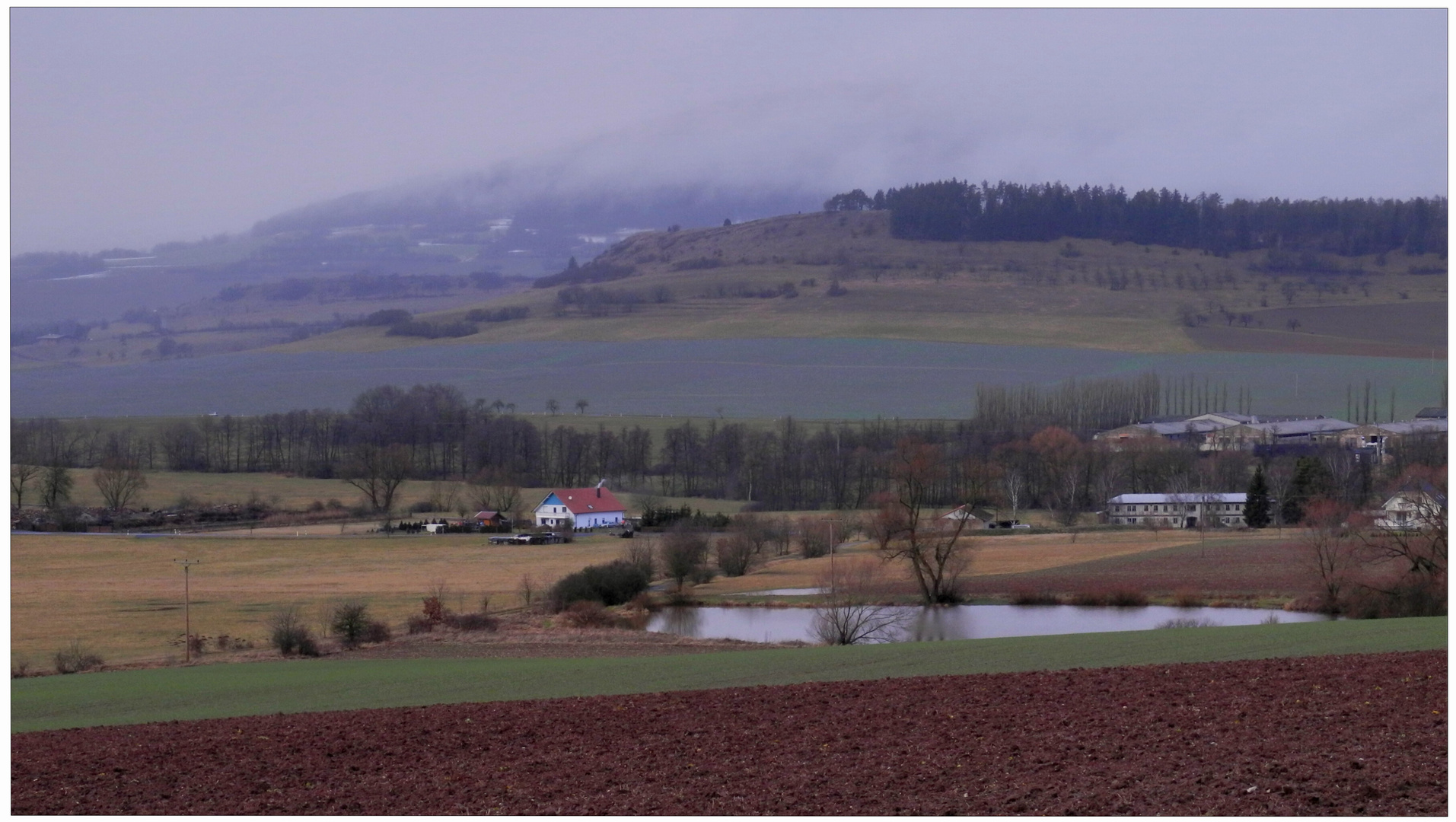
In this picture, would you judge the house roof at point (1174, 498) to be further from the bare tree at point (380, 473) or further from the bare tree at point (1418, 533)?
the bare tree at point (380, 473)

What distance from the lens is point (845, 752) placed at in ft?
42.5

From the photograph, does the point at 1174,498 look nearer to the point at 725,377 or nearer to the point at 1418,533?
the point at 1418,533

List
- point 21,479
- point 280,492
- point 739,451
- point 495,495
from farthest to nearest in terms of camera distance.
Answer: point 739,451 < point 280,492 < point 495,495 < point 21,479

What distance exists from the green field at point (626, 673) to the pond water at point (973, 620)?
27.0 ft

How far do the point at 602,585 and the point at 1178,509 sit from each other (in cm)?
3542

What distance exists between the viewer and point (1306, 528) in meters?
42.4

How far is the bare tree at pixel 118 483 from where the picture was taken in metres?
72.4

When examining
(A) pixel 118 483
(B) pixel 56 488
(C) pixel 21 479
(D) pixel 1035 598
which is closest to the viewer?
(D) pixel 1035 598

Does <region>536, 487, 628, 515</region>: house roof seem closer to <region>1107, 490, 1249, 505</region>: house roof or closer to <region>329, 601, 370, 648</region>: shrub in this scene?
<region>1107, 490, 1249, 505</region>: house roof

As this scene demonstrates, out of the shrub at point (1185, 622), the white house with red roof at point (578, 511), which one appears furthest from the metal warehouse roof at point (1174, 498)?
the shrub at point (1185, 622)

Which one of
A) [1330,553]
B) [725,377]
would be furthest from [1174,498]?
[725,377]

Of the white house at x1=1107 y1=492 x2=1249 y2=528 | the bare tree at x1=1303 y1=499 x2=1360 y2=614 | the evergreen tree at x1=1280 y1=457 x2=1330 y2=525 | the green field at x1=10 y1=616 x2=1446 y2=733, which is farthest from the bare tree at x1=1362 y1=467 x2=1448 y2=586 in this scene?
the white house at x1=1107 y1=492 x2=1249 y2=528

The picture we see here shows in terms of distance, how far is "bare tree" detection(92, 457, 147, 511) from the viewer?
72375 mm

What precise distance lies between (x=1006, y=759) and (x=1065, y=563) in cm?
3670
